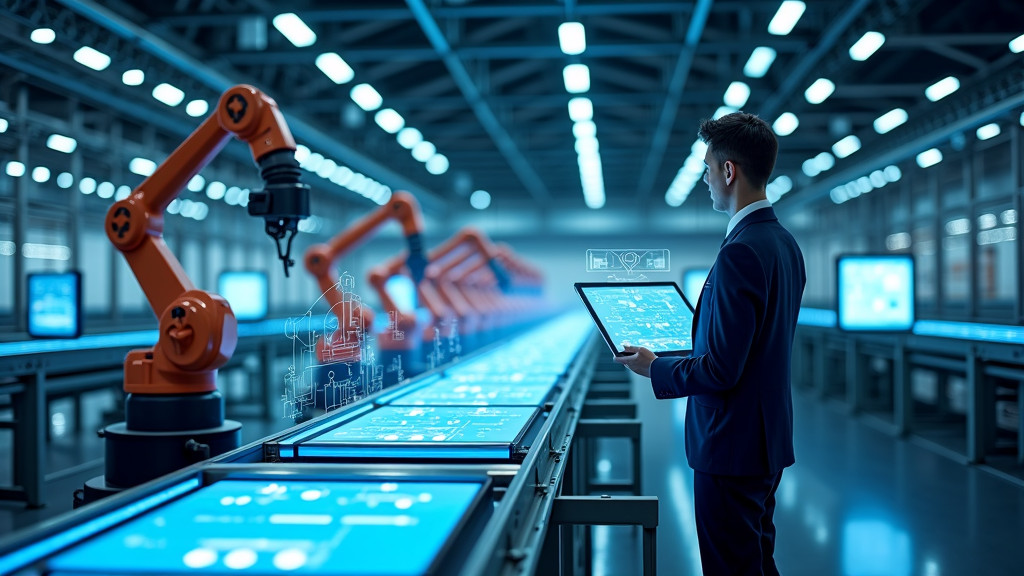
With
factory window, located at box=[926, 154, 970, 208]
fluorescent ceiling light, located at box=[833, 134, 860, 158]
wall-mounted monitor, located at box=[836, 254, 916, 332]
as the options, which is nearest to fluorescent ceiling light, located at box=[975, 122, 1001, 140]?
wall-mounted monitor, located at box=[836, 254, 916, 332]

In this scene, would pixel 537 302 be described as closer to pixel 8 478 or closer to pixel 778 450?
pixel 8 478

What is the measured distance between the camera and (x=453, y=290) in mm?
8859

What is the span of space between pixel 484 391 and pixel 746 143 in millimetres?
1629

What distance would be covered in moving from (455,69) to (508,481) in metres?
6.63

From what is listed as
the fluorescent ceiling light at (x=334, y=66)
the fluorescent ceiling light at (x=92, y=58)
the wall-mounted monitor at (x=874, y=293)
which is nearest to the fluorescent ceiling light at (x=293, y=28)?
the fluorescent ceiling light at (x=334, y=66)

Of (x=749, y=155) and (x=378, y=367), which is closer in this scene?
(x=749, y=155)

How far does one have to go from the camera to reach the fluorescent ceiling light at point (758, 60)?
721cm

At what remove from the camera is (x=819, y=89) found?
26.7 feet

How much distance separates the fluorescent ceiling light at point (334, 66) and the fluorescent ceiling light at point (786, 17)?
3931mm

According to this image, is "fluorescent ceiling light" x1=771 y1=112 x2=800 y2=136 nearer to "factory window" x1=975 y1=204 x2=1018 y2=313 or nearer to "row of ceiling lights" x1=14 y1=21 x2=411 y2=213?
"factory window" x1=975 y1=204 x2=1018 y2=313

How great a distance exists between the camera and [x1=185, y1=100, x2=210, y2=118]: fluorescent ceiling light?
762cm

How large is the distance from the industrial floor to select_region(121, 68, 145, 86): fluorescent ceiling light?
10.5 feet

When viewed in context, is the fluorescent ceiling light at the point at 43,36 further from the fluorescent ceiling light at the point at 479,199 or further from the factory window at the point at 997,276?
the fluorescent ceiling light at the point at 479,199

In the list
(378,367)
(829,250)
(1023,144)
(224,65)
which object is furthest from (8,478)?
(829,250)
